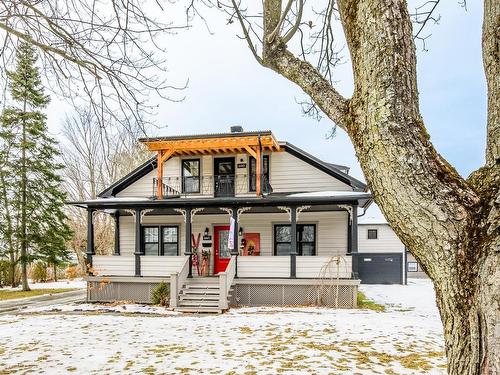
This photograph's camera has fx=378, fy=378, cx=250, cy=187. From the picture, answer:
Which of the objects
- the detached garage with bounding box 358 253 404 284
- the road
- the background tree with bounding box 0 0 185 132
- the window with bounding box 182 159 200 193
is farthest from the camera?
the detached garage with bounding box 358 253 404 284

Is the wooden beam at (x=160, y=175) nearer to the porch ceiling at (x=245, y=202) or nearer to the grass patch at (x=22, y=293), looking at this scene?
the porch ceiling at (x=245, y=202)

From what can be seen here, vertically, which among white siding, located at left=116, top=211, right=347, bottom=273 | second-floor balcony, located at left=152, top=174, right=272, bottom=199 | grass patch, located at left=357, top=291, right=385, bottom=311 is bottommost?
grass patch, located at left=357, top=291, right=385, bottom=311

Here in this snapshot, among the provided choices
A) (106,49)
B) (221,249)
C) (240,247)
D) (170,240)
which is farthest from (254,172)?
(106,49)

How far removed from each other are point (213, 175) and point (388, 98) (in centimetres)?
1342

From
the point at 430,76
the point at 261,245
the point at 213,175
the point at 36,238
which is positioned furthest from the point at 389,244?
the point at 36,238

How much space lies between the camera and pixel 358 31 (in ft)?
6.75

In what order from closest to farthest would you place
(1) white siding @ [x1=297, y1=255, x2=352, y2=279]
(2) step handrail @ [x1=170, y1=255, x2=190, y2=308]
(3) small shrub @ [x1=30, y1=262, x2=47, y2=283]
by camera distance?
1. (2) step handrail @ [x1=170, y1=255, x2=190, y2=308]
2. (1) white siding @ [x1=297, y1=255, x2=352, y2=279]
3. (3) small shrub @ [x1=30, y1=262, x2=47, y2=283]

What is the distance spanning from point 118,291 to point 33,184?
30.8 feet

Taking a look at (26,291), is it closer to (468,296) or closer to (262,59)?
(262,59)

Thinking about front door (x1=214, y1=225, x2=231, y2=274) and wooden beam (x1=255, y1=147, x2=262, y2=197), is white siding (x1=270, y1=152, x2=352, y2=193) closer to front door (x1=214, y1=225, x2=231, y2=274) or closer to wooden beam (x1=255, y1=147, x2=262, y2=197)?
wooden beam (x1=255, y1=147, x2=262, y2=197)

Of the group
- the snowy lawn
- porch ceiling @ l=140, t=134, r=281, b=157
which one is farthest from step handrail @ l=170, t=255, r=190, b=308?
porch ceiling @ l=140, t=134, r=281, b=157

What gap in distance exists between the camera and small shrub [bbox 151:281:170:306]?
12.4 meters

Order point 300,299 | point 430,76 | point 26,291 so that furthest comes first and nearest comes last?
point 26,291 < point 300,299 < point 430,76

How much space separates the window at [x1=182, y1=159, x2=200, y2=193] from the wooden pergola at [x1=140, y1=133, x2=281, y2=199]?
43.6 inches
